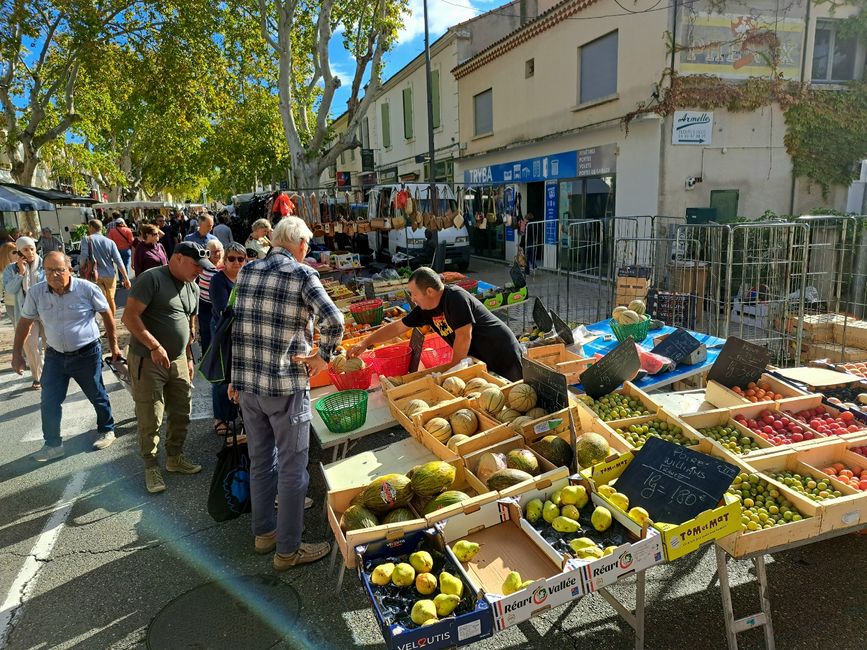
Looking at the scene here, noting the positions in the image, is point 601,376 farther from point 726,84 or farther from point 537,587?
point 726,84

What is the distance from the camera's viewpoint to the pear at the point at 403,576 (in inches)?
89.9

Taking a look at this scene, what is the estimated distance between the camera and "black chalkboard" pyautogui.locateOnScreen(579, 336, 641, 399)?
154 inches

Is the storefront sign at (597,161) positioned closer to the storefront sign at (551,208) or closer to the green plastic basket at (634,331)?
the storefront sign at (551,208)

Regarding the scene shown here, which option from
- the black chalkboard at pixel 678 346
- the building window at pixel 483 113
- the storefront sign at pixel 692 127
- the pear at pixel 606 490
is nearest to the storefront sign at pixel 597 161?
the storefront sign at pixel 692 127

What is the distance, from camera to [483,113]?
18656mm

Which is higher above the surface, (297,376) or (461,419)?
(297,376)

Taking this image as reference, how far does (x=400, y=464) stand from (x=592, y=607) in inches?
53.1

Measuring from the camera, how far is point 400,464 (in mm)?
3340

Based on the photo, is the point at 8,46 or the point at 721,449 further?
the point at 8,46

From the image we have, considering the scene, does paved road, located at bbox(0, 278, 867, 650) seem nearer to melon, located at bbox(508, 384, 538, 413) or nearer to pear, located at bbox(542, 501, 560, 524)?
pear, located at bbox(542, 501, 560, 524)

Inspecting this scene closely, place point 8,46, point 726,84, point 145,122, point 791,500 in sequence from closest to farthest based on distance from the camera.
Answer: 1. point 791,500
2. point 726,84
3. point 8,46
4. point 145,122

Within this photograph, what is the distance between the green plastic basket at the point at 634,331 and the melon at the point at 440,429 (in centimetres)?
289

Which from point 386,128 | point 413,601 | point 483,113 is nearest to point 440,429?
point 413,601

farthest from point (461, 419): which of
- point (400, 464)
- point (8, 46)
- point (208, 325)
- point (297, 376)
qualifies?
point (8, 46)
